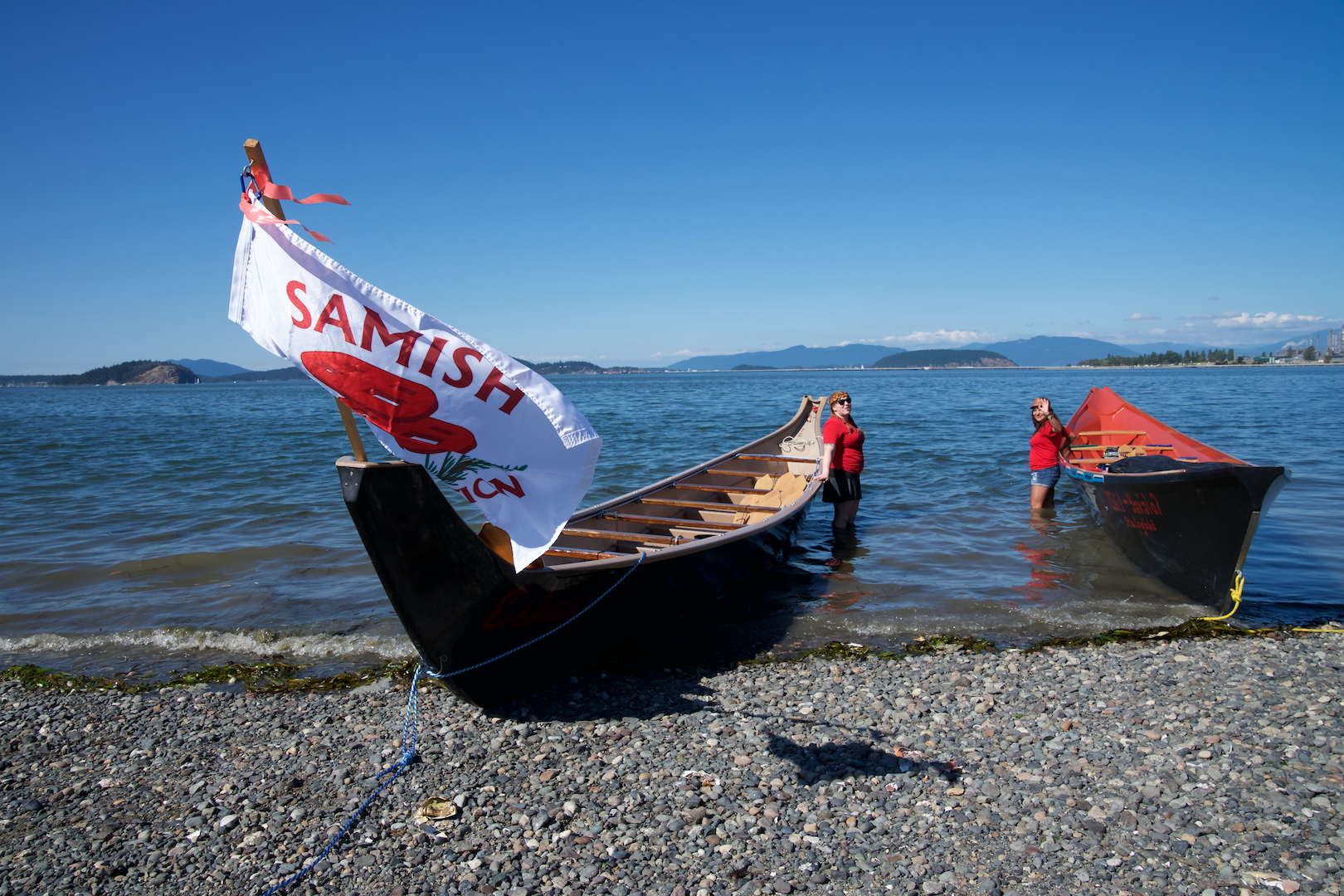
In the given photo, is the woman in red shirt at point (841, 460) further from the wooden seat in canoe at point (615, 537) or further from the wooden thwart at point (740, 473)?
the wooden seat in canoe at point (615, 537)

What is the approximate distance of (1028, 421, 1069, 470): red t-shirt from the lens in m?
11.4

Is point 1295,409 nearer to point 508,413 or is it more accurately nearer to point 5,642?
point 508,413

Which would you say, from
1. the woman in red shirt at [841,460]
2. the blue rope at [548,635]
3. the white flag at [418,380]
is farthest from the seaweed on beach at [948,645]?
the white flag at [418,380]

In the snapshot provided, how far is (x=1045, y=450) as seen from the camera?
11594 mm

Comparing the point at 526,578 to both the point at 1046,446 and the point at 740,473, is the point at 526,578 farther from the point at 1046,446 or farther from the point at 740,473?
the point at 1046,446

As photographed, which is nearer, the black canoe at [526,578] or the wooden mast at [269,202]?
the wooden mast at [269,202]

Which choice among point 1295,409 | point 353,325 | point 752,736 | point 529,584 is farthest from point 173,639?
point 1295,409

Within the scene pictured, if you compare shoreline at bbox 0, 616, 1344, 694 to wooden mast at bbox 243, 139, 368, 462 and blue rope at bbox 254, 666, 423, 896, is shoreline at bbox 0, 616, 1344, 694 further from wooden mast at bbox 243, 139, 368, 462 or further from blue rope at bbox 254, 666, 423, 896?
wooden mast at bbox 243, 139, 368, 462

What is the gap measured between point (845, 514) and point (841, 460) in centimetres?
108

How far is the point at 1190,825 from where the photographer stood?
12.5ft

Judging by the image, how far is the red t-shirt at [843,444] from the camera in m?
10.2

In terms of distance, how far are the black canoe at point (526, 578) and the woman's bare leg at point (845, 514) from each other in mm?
2351

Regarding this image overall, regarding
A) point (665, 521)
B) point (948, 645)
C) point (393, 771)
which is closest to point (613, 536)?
point (665, 521)

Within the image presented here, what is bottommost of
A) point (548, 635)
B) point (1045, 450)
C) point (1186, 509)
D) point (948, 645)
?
point (948, 645)
